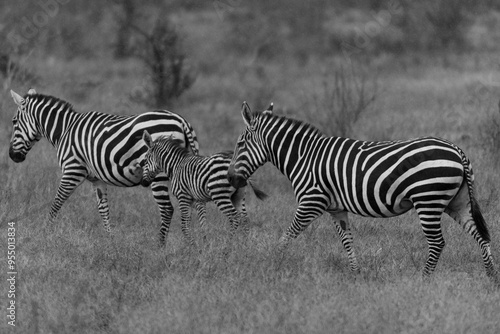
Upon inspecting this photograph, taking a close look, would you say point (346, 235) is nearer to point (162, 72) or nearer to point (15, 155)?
point (15, 155)

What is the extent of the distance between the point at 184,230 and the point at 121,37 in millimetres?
16462

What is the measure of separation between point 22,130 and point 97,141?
130 centimetres

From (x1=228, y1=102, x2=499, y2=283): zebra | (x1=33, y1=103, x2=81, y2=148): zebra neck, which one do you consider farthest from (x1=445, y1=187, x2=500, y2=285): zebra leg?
(x1=33, y1=103, x2=81, y2=148): zebra neck

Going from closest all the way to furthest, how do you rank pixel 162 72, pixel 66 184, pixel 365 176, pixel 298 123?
pixel 365 176 < pixel 298 123 < pixel 66 184 < pixel 162 72

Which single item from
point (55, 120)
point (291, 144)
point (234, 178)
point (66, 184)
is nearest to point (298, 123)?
point (291, 144)

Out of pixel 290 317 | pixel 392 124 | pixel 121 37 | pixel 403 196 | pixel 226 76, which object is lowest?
pixel 290 317

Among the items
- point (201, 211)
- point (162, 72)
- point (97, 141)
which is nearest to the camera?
point (97, 141)

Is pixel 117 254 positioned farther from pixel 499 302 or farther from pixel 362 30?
pixel 362 30

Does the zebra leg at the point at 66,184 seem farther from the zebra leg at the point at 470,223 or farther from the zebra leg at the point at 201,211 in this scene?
the zebra leg at the point at 470,223

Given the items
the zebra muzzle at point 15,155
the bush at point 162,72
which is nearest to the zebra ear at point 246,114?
the zebra muzzle at point 15,155

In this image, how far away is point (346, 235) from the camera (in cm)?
728

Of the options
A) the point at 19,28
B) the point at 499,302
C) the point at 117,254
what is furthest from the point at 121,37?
the point at 499,302

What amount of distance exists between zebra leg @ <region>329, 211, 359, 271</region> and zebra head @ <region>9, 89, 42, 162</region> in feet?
12.2

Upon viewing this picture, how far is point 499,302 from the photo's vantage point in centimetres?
584
